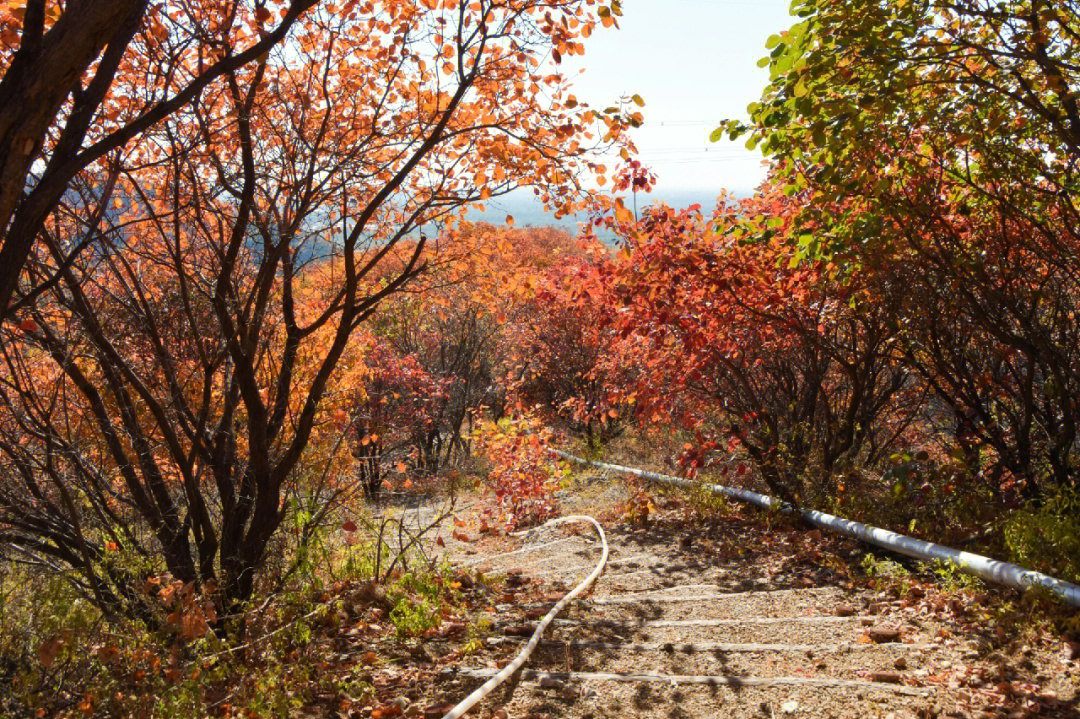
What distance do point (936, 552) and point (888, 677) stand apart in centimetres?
147

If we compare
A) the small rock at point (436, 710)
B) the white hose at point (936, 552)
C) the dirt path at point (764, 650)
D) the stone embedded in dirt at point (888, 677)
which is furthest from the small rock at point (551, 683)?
the white hose at point (936, 552)

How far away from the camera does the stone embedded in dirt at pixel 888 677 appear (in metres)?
3.69

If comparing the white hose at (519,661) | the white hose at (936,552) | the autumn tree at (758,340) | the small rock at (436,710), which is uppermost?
the autumn tree at (758,340)

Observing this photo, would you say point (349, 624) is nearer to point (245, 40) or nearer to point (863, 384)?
point (245, 40)

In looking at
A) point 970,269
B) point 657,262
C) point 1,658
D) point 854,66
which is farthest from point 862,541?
point 1,658

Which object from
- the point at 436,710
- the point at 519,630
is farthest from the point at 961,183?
the point at 436,710

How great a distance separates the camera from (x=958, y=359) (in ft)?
20.0

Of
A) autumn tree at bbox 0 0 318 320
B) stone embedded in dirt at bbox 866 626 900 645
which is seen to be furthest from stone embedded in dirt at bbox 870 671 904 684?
autumn tree at bbox 0 0 318 320

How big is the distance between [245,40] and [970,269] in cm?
515

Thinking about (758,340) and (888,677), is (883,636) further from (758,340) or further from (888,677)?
(758,340)

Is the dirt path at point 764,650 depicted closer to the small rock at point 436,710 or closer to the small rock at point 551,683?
the small rock at point 551,683

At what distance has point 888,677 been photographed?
12.2 ft

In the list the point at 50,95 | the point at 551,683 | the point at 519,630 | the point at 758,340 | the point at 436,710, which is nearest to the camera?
the point at 50,95

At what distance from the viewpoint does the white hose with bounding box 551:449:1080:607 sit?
4039mm
